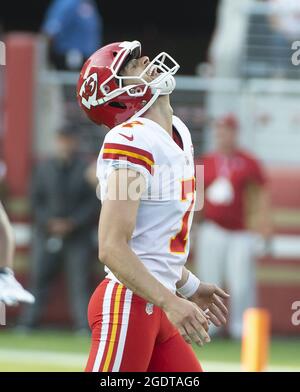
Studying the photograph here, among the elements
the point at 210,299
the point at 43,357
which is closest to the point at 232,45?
the point at 43,357

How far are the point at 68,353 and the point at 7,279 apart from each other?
480 centimetres

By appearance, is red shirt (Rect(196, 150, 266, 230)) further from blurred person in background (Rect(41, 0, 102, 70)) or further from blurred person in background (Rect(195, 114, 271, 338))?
blurred person in background (Rect(41, 0, 102, 70))

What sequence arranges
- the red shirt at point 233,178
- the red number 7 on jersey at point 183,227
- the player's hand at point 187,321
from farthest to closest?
the red shirt at point 233,178 → the red number 7 on jersey at point 183,227 → the player's hand at point 187,321

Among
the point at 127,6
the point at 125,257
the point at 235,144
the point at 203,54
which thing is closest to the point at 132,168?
the point at 125,257

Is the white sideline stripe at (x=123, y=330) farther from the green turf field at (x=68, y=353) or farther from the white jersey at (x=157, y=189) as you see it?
the green turf field at (x=68, y=353)

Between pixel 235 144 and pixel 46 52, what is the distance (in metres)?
2.67

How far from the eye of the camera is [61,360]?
9688mm

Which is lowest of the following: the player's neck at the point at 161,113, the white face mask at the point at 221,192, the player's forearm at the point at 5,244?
the player's forearm at the point at 5,244

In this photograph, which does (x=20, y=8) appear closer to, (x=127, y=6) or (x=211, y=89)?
(x=127, y=6)

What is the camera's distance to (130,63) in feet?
16.3

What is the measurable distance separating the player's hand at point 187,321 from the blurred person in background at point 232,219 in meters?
6.85

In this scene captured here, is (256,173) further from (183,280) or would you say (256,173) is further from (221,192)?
(183,280)

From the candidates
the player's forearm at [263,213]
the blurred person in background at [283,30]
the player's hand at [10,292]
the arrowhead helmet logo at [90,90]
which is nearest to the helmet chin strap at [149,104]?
the arrowhead helmet logo at [90,90]

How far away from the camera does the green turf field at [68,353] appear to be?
30.8 feet
